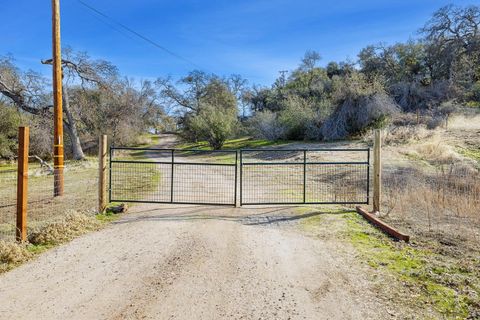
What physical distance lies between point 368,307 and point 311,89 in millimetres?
34145

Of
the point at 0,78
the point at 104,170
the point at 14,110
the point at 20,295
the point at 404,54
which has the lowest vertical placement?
the point at 20,295

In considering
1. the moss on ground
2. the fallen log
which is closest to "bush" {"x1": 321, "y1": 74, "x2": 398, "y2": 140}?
the fallen log

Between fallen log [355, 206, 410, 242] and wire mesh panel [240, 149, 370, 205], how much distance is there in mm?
471

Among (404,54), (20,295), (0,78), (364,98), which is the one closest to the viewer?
(20,295)

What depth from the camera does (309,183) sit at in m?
11.4

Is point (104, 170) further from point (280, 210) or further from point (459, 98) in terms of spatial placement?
point (459, 98)

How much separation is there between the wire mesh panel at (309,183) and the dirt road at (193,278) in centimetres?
208

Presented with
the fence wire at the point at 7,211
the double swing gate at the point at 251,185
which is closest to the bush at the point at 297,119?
the double swing gate at the point at 251,185

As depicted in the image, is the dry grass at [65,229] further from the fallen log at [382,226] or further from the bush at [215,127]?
the bush at [215,127]

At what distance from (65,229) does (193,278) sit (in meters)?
2.96

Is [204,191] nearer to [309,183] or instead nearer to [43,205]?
[309,183]

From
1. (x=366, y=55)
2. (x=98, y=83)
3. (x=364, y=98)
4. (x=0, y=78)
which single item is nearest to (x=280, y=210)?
(x=364, y=98)

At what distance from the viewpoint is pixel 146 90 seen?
3800 cm

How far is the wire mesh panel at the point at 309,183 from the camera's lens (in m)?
8.23
